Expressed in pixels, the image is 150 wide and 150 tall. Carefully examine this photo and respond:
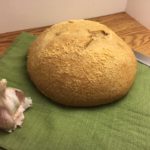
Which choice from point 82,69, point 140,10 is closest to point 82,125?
point 82,69

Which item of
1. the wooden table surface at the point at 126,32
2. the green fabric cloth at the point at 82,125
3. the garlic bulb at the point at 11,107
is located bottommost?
the wooden table surface at the point at 126,32

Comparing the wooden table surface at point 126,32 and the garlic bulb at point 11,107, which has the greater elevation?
the garlic bulb at point 11,107

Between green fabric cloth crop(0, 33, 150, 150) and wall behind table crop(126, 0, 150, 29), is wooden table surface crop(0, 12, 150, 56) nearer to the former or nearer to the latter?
wall behind table crop(126, 0, 150, 29)

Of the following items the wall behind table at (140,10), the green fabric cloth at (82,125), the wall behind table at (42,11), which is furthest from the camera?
the wall behind table at (140,10)

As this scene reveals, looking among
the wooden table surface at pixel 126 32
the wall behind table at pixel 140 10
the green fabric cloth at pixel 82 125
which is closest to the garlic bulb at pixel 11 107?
the green fabric cloth at pixel 82 125

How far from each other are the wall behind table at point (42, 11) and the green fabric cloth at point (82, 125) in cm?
27

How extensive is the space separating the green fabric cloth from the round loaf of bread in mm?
24

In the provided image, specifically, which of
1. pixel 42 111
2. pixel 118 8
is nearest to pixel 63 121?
→ pixel 42 111

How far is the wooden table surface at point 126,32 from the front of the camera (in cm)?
96

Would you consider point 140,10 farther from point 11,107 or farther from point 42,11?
point 11,107

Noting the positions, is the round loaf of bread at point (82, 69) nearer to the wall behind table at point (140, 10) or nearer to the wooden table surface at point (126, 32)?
the wooden table surface at point (126, 32)

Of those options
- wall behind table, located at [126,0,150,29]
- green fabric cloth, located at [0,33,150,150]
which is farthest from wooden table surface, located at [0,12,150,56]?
green fabric cloth, located at [0,33,150,150]

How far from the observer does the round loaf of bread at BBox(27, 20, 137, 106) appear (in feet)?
2.20

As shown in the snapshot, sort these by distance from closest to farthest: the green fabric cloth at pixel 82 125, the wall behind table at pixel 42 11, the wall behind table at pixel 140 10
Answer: the green fabric cloth at pixel 82 125 → the wall behind table at pixel 42 11 → the wall behind table at pixel 140 10
